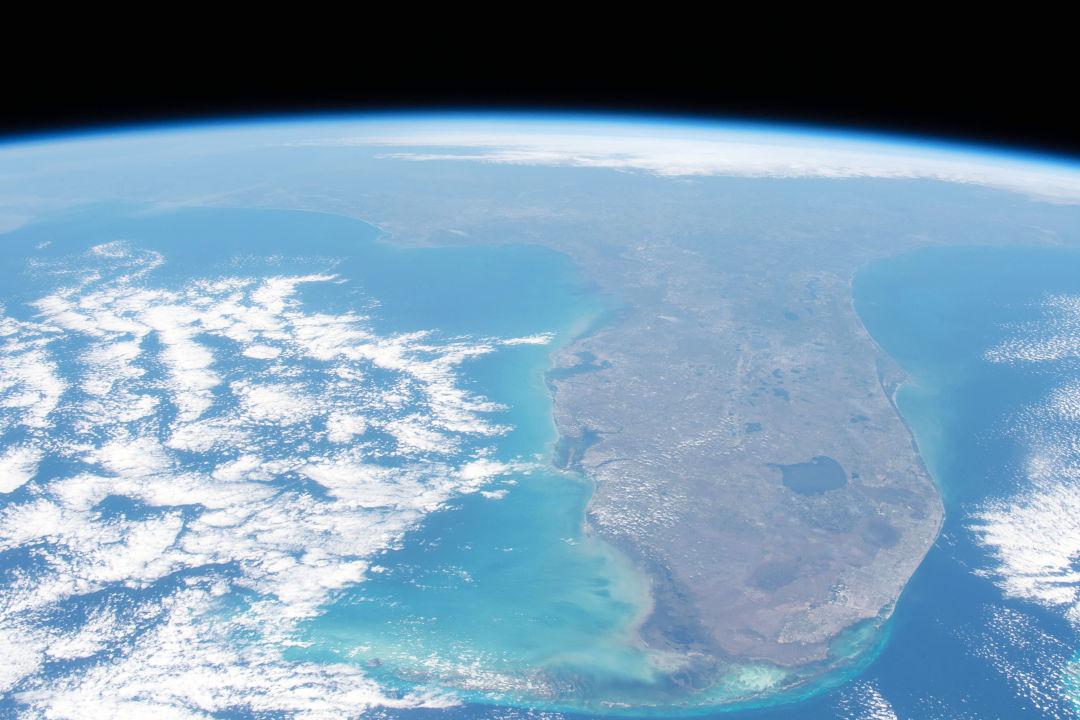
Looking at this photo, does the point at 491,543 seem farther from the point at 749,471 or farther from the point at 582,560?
the point at 749,471

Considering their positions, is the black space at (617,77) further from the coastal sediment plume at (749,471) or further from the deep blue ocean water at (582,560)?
the coastal sediment plume at (749,471)

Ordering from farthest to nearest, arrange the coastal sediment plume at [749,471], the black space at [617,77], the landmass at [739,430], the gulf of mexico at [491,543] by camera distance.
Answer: the landmass at [739,430] → the coastal sediment plume at [749,471] → the gulf of mexico at [491,543] → the black space at [617,77]

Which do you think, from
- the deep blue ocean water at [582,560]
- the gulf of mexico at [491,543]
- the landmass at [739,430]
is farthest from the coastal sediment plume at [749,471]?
the gulf of mexico at [491,543]

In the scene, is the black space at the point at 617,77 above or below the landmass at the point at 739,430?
above

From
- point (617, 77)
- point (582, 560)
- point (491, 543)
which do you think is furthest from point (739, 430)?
point (617, 77)

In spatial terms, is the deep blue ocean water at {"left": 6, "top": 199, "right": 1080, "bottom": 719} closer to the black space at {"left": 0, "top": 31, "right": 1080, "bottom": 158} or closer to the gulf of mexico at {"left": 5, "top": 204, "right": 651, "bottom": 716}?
the gulf of mexico at {"left": 5, "top": 204, "right": 651, "bottom": 716}

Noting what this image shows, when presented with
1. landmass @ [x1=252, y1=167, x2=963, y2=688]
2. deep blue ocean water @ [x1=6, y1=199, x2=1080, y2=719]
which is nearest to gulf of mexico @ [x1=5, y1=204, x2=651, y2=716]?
deep blue ocean water @ [x1=6, y1=199, x2=1080, y2=719]

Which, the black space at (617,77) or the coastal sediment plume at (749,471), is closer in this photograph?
the black space at (617,77)
